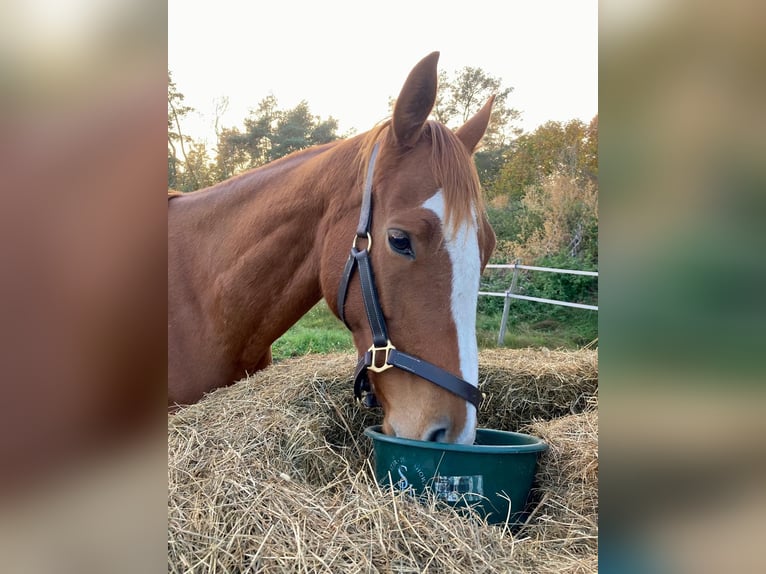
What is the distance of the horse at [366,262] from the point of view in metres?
1.63

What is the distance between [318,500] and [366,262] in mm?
793

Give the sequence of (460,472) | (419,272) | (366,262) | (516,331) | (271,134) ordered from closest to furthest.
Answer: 1. (460,472)
2. (419,272)
3. (366,262)
4. (516,331)
5. (271,134)

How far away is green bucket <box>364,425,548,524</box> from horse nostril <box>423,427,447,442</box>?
0.28ft

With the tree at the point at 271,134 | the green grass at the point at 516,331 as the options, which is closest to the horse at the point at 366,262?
the green grass at the point at 516,331

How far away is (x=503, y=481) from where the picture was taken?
161 centimetres

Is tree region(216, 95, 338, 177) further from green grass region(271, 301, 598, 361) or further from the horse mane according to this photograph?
the horse mane

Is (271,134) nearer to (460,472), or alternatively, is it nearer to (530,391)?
(530,391)

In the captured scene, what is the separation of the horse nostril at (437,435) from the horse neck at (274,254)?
32.1 inches

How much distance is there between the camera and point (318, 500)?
4.49 feet

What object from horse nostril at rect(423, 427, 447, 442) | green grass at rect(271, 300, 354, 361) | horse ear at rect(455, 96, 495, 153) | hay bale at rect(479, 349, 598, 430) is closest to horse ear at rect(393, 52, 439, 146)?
horse ear at rect(455, 96, 495, 153)

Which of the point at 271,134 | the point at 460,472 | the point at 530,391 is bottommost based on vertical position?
the point at 530,391
